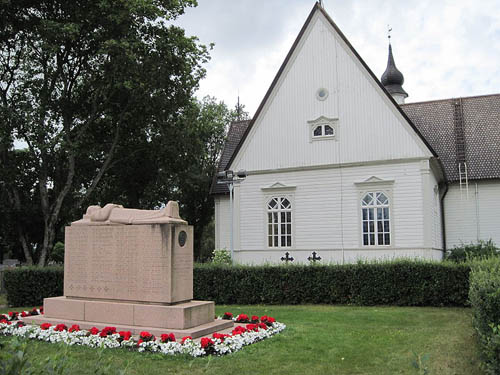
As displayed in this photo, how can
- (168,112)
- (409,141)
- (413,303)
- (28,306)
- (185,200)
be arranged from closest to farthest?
(413,303) → (28,306) → (409,141) → (168,112) → (185,200)

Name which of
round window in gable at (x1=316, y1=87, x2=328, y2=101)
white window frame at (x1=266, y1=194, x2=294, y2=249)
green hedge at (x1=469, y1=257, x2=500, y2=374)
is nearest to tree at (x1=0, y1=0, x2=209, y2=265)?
round window in gable at (x1=316, y1=87, x2=328, y2=101)

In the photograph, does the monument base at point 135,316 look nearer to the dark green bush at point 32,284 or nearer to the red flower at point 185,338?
the red flower at point 185,338

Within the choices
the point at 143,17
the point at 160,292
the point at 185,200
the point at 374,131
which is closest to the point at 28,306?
the point at 160,292

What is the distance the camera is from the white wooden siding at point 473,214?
78.5ft

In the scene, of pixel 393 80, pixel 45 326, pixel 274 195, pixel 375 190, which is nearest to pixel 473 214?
pixel 375 190

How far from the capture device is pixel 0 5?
21.0 meters

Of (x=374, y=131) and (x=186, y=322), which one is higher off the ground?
(x=374, y=131)

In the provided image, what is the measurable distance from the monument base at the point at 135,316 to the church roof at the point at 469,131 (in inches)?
711

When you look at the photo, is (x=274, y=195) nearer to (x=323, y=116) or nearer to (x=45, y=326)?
(x=323, y=116)

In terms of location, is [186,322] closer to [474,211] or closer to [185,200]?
[474,211]

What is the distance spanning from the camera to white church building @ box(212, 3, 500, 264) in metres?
21.0

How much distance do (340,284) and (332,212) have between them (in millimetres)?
6251

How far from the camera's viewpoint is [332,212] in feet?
72.8

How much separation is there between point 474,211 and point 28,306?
20.3 metres
